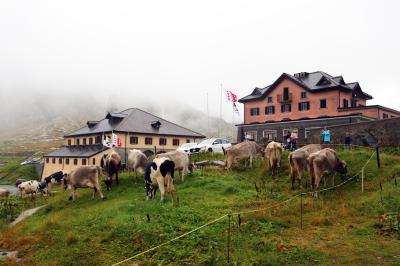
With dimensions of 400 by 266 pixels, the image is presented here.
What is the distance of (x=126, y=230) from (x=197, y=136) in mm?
54415

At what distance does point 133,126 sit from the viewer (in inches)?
2413

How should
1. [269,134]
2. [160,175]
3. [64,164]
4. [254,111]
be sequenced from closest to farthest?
[160,175], [269,134], [254,111], [64,164]

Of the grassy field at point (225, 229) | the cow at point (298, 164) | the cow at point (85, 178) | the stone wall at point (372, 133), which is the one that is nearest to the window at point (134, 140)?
the stone wall at point (372, 133)

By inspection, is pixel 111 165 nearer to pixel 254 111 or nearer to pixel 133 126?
pixel 133 126

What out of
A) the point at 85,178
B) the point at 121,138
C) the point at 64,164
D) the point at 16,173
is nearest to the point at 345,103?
the point at 121,138

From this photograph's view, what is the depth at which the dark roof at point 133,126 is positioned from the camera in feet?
198

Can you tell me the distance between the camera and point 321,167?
19031mm

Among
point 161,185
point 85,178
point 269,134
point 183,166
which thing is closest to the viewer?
point 161,185

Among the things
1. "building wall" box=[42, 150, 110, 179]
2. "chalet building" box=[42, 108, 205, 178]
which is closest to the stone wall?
"chalet building" box=[42, 108, 205, 178]

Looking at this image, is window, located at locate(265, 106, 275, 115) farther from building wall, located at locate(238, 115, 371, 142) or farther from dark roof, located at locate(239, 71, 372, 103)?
building wall, located at locate(238, 115, 371, 142)

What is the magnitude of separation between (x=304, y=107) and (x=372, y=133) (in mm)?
24205

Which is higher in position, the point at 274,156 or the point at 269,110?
the point at 269,110

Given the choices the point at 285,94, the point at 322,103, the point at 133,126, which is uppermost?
the point at 285,94

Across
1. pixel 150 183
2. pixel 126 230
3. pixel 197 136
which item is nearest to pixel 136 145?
pixel 197 136
